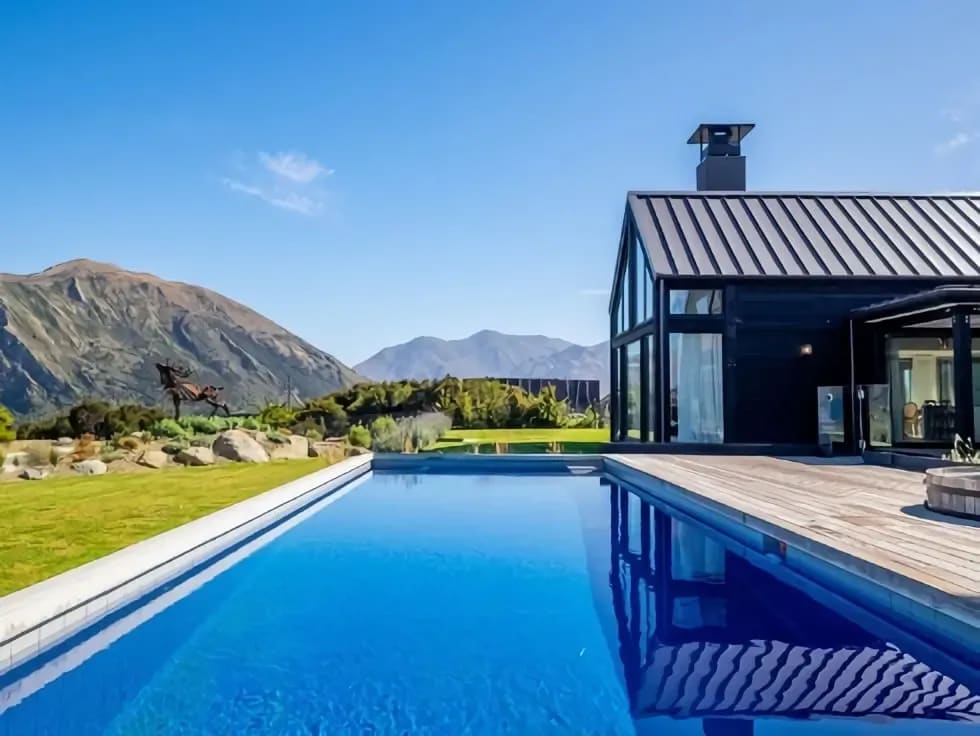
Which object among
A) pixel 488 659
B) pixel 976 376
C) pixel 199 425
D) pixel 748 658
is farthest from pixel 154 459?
pixel 976 376

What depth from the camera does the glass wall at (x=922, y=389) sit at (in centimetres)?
1137

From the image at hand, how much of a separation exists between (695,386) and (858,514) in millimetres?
7279

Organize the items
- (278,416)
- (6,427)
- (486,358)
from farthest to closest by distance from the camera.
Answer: (486,358) → (278,416) → (6,427)

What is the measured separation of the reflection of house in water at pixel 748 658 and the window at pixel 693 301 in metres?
8.06

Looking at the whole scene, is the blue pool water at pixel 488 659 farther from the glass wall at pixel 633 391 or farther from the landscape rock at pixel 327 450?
the glass wall at pixel 633 391

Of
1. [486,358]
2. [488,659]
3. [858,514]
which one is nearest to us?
[488,659]

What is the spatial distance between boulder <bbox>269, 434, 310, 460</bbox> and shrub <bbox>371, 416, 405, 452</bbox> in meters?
1.47

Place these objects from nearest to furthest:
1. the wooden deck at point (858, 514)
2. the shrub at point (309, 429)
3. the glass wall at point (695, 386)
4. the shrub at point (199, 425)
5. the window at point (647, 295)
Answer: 1. the wooden deck at point (858, 514)
2. the glass wall at point (695, 386)
3. the window at point (647, 295)
4. the shrub at point (199, 425)
5. the shrub at point (309, 429)

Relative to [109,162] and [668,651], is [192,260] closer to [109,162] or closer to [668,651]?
[109,162]

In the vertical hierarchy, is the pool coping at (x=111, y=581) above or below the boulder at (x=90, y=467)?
below

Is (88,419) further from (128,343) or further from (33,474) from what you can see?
(128,343)

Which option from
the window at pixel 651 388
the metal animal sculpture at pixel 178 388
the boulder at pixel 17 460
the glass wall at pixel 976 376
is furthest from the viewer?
the metal animal sculpture at pixel 178 388

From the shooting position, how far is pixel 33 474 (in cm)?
1119

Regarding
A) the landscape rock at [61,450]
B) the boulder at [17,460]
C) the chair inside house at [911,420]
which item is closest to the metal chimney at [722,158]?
the chair inside house at [911,420]
